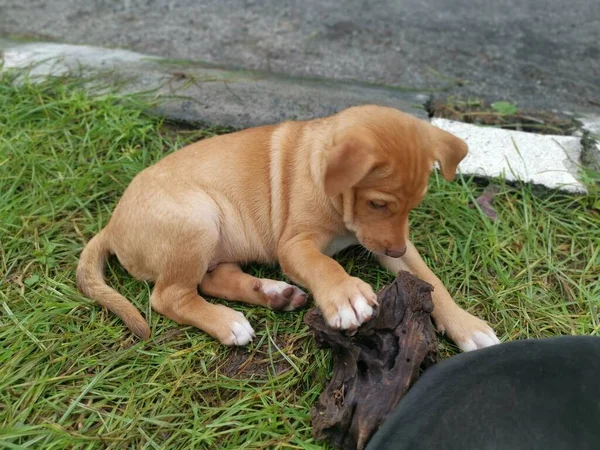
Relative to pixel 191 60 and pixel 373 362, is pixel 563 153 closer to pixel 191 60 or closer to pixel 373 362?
pixel 373 362

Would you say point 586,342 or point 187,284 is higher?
point 586,342

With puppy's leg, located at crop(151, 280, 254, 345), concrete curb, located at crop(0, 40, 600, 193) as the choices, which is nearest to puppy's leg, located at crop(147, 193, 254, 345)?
puppy's leg, located at crop(151, 280, 254, 345)

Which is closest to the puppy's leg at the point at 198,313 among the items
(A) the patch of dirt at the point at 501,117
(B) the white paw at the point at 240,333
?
(B) the white paw at the point at 240,333

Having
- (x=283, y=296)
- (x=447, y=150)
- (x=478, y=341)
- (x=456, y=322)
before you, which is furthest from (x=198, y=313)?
(x=447, y=150)

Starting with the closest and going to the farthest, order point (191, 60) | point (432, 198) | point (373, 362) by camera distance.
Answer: point (373, 362) < point (432, 198) < point (191, 60)

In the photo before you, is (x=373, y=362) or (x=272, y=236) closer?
(x=373, y=362)

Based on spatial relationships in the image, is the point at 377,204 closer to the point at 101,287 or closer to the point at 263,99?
the point at 101,287

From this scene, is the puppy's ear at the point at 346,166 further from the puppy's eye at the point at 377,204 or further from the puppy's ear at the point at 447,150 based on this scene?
the puppy's ear at the point at 447,150

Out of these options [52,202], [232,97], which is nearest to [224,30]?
[232,97]
